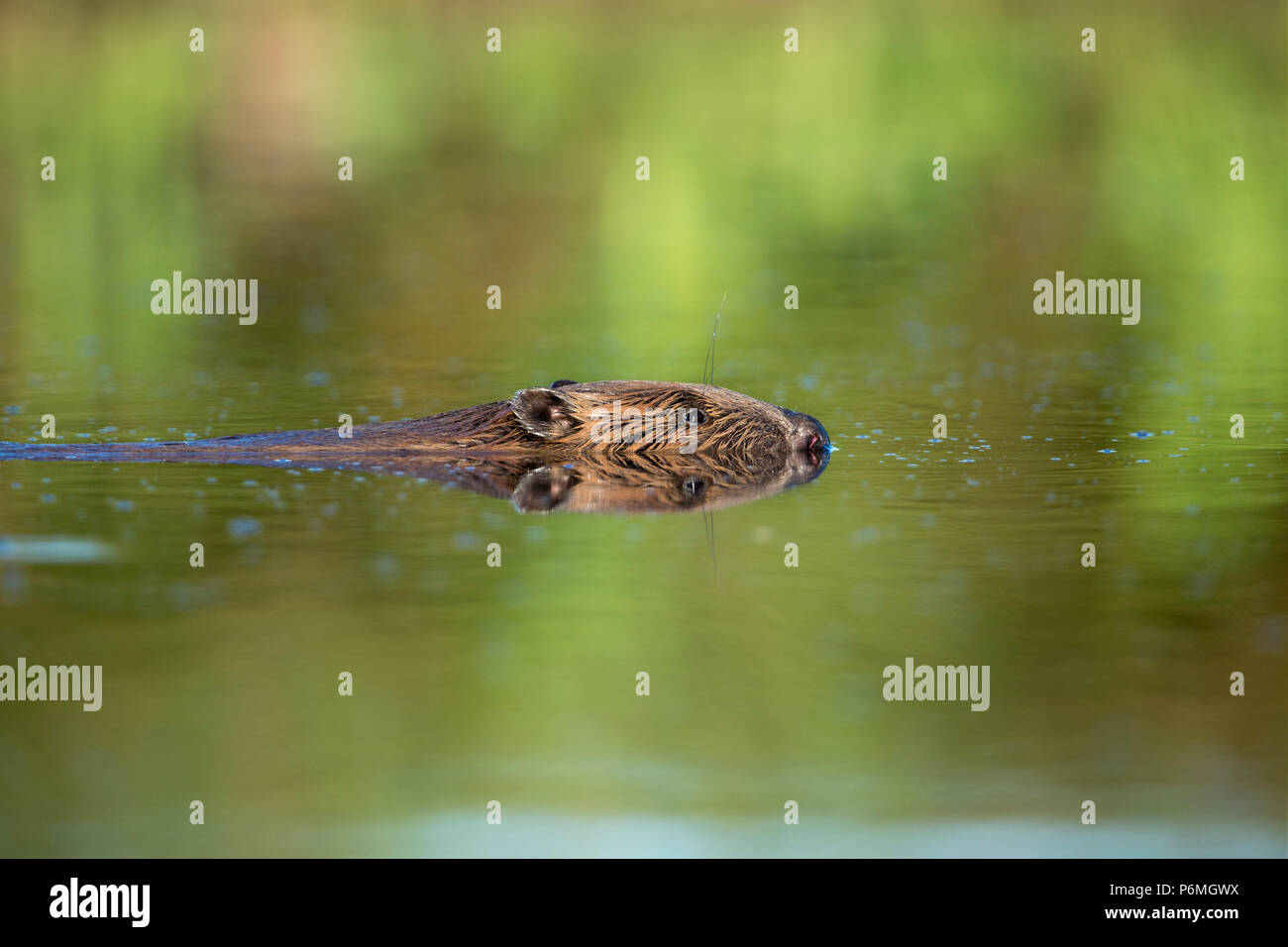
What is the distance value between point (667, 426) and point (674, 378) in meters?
2.69

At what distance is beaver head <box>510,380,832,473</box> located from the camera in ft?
34.8

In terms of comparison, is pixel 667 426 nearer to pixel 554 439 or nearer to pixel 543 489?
pixel 554 439

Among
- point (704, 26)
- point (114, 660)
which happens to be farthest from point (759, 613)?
point (704, 26)

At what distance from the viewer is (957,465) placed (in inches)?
413

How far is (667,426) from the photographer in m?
10.7

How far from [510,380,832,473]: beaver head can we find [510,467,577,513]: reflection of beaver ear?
1.09ft

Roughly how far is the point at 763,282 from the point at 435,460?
842 centimetres

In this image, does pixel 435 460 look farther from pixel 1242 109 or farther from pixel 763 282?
pixel 1242 109

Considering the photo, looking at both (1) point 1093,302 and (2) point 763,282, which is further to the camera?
(2) point 763,282
